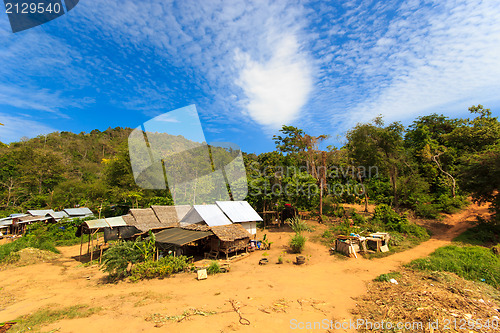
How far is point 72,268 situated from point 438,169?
A: 99.3 ft

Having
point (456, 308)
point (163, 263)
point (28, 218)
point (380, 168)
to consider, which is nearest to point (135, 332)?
point (163, 263)

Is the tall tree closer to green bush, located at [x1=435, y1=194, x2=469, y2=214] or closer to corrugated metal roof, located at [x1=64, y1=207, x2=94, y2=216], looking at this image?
green bush, located at [x1=435, y1=194, x2=469, y2=214]

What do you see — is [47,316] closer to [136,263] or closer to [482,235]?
[136,263]

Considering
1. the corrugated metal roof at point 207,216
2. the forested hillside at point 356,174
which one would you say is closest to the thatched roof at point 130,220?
the corrugated metal roof at point 207,216

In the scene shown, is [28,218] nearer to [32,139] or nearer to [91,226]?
[91,226]

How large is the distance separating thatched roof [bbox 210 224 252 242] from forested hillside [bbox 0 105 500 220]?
21.0 feet

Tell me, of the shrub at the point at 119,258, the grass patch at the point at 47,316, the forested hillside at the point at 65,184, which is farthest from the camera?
the forested hillside at the point at 65,184

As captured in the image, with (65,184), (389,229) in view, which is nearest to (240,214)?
(389,229)

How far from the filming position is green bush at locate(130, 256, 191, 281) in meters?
9.71

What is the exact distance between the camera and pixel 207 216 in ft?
45.4

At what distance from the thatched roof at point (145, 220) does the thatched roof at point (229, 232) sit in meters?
3.91

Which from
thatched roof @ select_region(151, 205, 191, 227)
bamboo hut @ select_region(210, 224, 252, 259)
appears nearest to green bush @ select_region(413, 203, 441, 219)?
bamboo hut @ select_region(210, 224, 252, 259)

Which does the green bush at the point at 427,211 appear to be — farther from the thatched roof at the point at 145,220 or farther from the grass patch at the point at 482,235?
the thatched roof at the point at 145,220

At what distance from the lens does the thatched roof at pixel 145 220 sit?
13.5m
